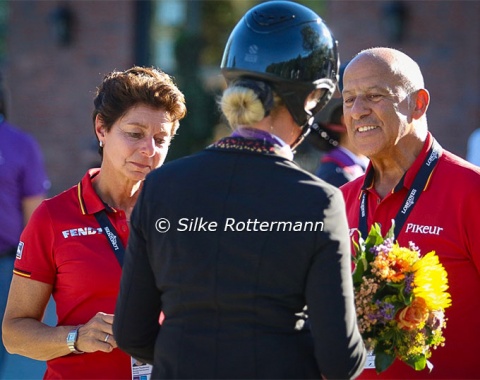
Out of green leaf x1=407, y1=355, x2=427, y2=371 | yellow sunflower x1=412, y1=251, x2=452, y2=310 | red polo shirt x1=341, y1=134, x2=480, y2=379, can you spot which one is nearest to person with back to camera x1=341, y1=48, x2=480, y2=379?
red polo shirt x1=341, y1=134, x2=480, y2=379

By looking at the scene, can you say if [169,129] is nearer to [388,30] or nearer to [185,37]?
[388,30]

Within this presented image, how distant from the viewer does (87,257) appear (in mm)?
3359

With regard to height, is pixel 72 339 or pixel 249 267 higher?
pixel 249 267

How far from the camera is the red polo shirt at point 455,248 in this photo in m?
3.41

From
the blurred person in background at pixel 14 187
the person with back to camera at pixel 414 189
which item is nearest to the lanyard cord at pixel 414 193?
the person with back to camera at pixel 414 189

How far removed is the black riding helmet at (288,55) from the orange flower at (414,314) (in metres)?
0.75

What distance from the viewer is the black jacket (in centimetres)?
239

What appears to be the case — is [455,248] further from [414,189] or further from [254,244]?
[254,244]

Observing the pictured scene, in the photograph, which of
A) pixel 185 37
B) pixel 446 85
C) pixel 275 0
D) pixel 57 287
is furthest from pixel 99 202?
pixel 185 37

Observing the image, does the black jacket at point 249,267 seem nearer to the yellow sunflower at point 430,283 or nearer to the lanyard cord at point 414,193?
the yellow sunflower at point 430,283

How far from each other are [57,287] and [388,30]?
812 cm

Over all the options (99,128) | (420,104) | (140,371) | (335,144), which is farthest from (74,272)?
(335,144)

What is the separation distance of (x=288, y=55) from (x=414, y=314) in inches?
38.9

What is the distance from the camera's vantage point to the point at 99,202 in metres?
3.53
